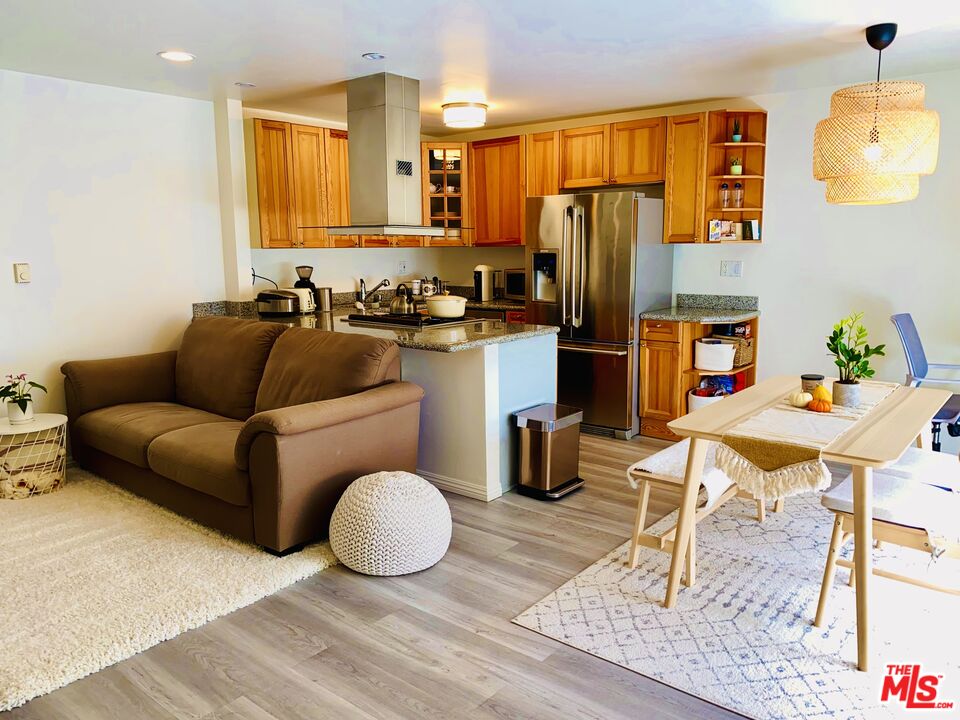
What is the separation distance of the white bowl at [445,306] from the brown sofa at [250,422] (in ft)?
2.71

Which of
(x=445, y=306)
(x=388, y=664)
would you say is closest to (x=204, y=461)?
(x=388, y=664)

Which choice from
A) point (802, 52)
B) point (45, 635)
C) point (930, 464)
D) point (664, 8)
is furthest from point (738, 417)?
point (45, 635)

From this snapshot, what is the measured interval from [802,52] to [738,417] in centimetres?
232

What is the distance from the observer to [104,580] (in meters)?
2.93

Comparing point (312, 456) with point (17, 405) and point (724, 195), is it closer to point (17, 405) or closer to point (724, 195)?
point (17, 405)

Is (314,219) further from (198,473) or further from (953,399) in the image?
(953,399)

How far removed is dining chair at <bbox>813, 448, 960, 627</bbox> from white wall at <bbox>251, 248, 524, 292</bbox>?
13.9 ft

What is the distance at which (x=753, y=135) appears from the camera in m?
5.03

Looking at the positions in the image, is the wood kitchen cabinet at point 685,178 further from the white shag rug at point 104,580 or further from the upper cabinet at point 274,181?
the white shag rug at point 104,580

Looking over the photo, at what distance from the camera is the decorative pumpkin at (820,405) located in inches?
109

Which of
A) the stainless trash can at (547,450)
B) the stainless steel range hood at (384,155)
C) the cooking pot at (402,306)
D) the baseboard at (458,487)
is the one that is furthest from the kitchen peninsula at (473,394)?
the stainless steel range hood at (384,155)

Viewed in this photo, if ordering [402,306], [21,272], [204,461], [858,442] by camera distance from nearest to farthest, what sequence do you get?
[858,442] → [204,461] → [21,272] → [402,306]

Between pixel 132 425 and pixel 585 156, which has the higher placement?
pixel 585 156

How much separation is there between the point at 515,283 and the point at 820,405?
12.2 ft
